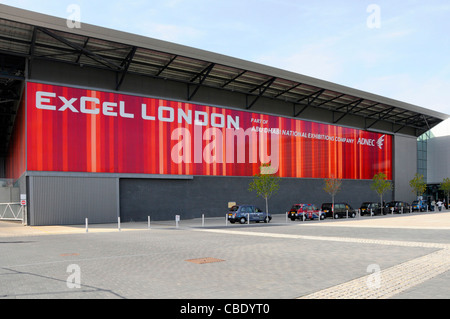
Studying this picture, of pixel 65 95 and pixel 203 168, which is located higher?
pixel 65 95

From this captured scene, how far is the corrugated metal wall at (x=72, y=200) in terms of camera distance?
32.4m

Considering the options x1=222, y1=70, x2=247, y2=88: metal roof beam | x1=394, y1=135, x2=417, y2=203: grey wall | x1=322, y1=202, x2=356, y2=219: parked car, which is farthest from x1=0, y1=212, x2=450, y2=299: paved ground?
x1=394, y1=135, x2=417, y2=203: grey wall

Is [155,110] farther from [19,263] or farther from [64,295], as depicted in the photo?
[64,295]

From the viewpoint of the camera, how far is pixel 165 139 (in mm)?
39406

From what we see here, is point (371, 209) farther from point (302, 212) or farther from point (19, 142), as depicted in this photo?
point (19, 142)

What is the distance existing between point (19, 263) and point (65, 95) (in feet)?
77.7

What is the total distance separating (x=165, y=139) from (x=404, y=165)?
134ft

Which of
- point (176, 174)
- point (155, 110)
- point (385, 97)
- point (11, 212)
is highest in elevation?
point (385, 97)

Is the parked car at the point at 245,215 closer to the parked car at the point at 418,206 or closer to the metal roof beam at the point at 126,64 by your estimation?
the metal roof beam at the point at 126,64

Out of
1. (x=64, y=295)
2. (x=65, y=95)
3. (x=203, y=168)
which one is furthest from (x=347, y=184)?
(x=64, y=295)

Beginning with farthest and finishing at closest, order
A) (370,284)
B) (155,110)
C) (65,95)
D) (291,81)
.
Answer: (291,81) < (155,110) < (65,95) < (370,284)

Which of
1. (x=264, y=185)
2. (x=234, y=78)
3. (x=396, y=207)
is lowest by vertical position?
(x=396, y=207)

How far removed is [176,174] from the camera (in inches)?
1581

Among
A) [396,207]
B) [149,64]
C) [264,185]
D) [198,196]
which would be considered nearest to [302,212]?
[264,185]
